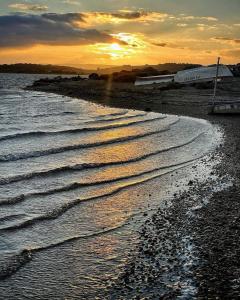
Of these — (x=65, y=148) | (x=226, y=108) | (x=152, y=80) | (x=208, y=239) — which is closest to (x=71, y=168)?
(x=65, y=148)

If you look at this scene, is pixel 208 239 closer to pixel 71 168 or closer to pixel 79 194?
pixel 79 194

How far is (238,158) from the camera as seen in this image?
17172 mm

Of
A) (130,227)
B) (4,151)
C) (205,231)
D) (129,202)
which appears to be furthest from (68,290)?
(4,151)

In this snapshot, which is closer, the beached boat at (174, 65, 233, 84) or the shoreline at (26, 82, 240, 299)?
the shoreline at (26, 82, 240, 299)

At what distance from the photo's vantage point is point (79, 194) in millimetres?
12023

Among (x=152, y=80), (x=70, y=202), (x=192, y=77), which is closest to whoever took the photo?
(x=70, y=202)

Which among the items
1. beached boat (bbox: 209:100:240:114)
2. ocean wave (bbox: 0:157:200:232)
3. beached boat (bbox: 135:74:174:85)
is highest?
beached boat (bbox: 135:74:174:85)

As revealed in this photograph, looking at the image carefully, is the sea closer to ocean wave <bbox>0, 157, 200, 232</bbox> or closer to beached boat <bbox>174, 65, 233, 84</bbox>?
ocean wave <bbox>0, 157, 200, 232</bbox>

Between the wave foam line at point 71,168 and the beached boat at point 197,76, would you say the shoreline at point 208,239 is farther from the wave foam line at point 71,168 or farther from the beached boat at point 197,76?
the beached boat at point 197,76

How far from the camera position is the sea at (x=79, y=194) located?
725cm

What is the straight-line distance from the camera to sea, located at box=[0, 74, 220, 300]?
7.25m

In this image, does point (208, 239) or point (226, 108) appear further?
point (226, 108)

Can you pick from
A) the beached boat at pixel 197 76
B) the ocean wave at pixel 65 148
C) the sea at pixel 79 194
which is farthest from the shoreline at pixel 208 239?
the beached boat at pixel 197 76

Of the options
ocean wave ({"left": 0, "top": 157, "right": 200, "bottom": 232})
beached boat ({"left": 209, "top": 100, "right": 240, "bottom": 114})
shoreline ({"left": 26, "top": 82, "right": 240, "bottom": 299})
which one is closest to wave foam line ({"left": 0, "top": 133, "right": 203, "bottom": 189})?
ocean wave ({"left": 0, "top": 157, "right": 200, "bottom": 232})
